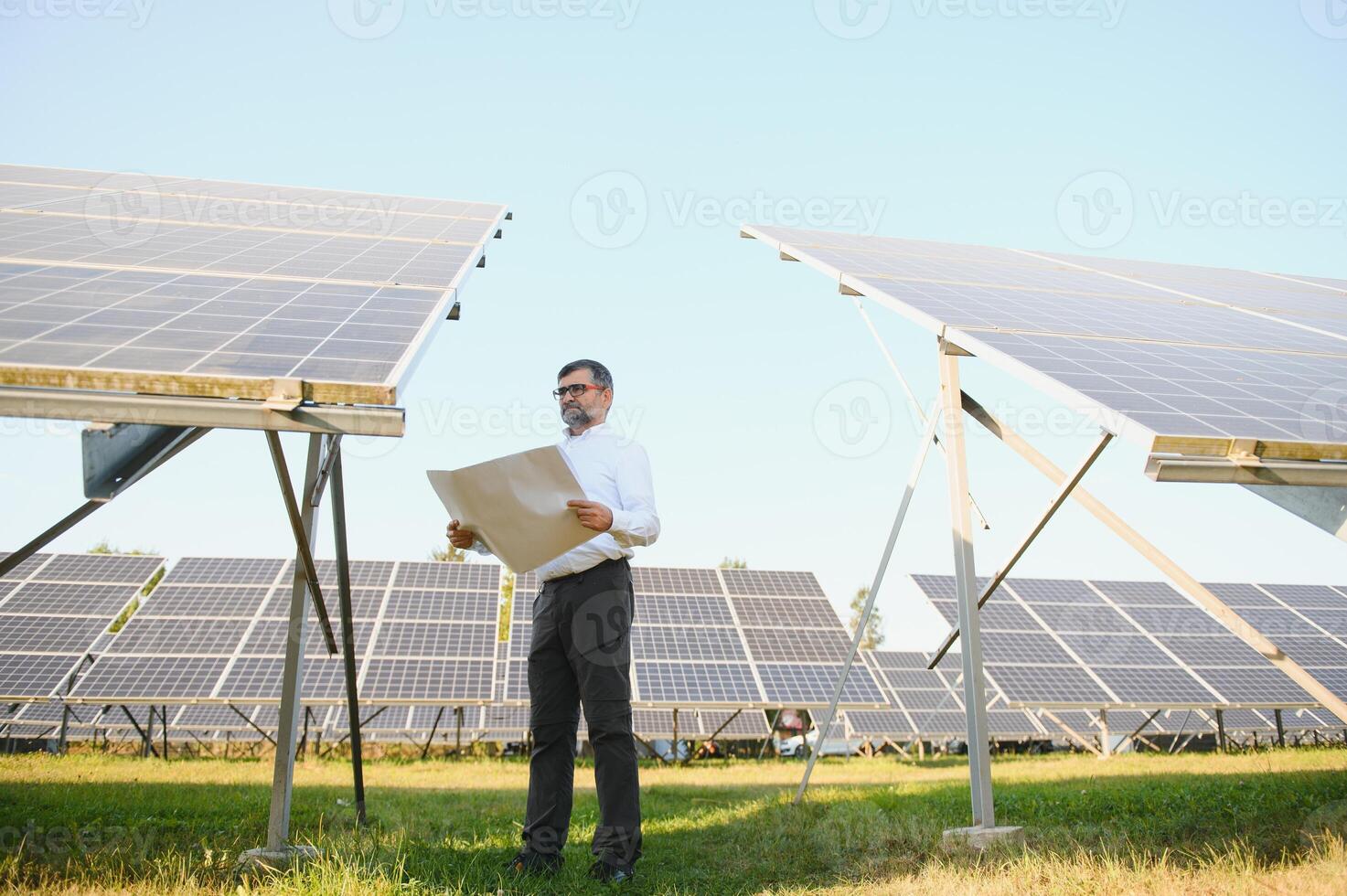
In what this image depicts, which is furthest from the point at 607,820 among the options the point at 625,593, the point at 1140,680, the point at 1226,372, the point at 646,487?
the point at 1140,680

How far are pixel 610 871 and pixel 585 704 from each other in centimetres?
67

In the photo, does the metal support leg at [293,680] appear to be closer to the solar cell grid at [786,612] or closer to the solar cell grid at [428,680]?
the solar cell grid at [428,680]

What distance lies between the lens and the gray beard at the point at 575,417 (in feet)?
14.2

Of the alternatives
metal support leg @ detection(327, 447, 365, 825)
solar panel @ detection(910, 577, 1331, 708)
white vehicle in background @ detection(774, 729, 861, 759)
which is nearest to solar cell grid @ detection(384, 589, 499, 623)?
solar panel @ detection(910, 577, 1331, 708)

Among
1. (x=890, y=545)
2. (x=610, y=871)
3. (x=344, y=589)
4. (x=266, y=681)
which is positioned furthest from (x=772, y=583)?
(x=610, y=871)

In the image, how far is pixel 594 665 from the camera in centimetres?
389

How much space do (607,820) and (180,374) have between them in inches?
95.2

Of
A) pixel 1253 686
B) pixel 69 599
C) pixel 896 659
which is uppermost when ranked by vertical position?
pixel 69 599

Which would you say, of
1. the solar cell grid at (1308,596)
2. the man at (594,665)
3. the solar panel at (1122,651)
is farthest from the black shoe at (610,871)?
the solar cell grid at (1308,596)

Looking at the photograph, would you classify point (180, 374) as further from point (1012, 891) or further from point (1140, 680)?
point (1140, 680)

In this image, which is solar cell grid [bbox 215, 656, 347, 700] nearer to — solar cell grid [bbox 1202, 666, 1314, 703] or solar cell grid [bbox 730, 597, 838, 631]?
solar cell grid [bbox 730, 597, 838, 631]

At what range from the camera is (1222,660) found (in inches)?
633

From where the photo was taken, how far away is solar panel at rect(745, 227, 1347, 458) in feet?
11.8

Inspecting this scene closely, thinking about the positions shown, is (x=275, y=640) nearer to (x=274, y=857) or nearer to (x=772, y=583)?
(x=772, y=583)
